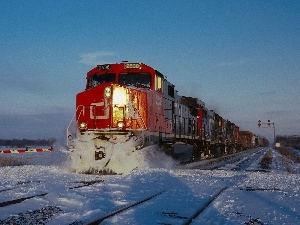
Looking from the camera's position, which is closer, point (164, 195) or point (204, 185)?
point (164, 195)

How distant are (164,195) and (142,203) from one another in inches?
42.6

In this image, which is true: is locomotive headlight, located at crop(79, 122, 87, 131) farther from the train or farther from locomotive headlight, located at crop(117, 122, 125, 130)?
locomotive headlight, located at crop(117, 122, 125, 130)

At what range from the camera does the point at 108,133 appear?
36.5ft

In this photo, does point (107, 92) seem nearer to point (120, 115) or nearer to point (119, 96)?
point (119, 96)

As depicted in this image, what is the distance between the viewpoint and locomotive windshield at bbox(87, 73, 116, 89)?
1266 centimetres

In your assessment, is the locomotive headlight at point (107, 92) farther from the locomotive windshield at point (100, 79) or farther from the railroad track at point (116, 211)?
the railroad track at point (116, 211)

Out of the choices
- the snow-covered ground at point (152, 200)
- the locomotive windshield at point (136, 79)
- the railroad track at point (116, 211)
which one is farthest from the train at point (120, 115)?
the railroad track at point (116, 211)

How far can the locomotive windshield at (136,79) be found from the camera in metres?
12.5

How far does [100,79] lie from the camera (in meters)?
12.9

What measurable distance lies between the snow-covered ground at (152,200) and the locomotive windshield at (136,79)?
3463mm

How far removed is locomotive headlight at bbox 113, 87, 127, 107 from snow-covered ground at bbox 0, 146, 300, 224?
246 cm

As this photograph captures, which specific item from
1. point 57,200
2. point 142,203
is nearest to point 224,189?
point 142,203

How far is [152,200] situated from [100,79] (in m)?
7.06

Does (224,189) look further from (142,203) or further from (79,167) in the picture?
(79,167)
